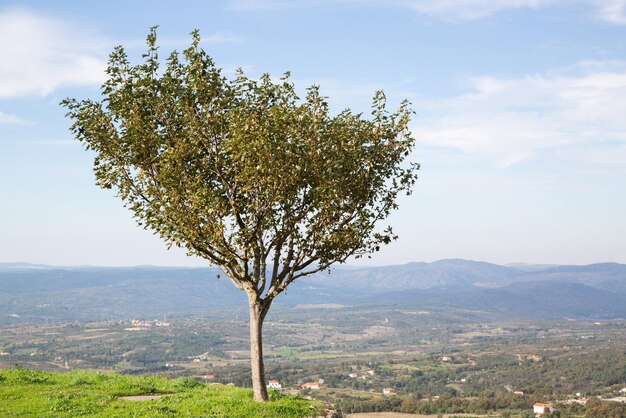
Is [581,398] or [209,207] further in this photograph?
[581,398]

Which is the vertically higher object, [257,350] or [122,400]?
[257,350]

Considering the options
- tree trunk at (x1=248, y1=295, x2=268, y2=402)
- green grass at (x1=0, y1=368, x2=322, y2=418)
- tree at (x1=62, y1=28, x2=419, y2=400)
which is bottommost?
green grass at (x1=0, y1=368, x2=322, y2=418)

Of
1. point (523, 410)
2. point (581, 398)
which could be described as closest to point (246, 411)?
point (523, 410)

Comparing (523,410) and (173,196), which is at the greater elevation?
(173,196)

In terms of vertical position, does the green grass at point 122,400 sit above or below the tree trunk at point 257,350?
below

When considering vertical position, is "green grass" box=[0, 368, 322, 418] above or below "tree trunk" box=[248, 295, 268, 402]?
below

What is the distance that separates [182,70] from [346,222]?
9368mm

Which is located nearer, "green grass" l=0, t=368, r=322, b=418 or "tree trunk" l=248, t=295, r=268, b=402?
"green grass" l=0, t=368, r=322, b=418

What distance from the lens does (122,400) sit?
25438mm

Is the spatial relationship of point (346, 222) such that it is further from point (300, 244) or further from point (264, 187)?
point (264, 187)

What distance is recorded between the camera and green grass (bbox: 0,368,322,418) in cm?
2222

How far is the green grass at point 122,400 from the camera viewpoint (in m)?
22.2

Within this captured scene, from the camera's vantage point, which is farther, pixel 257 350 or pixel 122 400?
pixel 257 350

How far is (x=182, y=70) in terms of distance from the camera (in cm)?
2516
